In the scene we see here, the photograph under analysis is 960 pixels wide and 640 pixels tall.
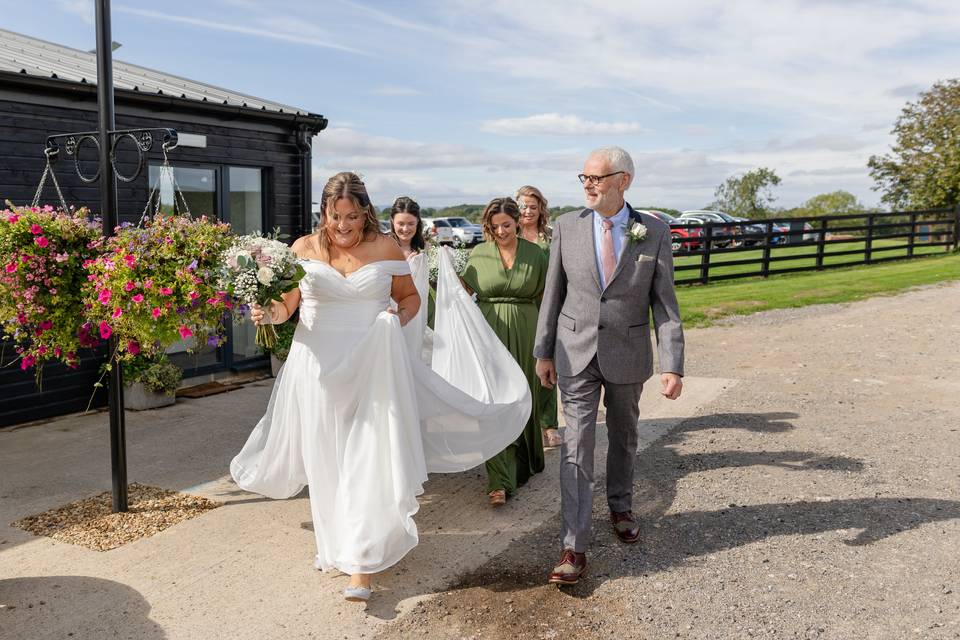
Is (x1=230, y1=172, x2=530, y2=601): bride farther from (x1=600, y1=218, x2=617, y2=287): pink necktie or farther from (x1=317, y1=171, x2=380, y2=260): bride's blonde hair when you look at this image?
(x1=600, y1=218, x2=617, y2=287): pink necktie

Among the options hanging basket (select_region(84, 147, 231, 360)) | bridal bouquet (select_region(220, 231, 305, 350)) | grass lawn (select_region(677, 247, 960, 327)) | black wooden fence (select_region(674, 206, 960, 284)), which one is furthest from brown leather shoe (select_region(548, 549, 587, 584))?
black wooden fence (select_region(674, 206, 960, 284))

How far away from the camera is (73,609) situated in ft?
13.6

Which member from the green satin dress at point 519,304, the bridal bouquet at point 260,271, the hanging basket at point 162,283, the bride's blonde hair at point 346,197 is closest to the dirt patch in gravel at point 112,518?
the hanging basket at point 162,283

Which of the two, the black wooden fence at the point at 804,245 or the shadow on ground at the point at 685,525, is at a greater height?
the black wooden fence at the point at 804,245

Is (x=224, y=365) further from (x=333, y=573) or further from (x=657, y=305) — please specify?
(x=657, y=305)

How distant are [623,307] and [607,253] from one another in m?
0.32

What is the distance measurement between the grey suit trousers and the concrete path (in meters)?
0.57

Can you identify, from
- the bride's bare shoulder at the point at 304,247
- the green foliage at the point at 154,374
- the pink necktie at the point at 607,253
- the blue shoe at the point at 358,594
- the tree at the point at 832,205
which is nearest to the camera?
the blue shoe at the point at 358,594

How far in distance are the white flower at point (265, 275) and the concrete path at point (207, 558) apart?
5.37ft

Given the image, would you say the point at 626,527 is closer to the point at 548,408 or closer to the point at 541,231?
the point at 548,408

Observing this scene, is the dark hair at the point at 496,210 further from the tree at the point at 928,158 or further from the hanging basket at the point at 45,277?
the tree at the point at 928,158

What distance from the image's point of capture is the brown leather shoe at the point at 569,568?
4309 millimetres

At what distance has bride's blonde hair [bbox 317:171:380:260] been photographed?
457cm

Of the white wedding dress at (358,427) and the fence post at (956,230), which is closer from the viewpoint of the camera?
the white wedding dress at (358,427)
